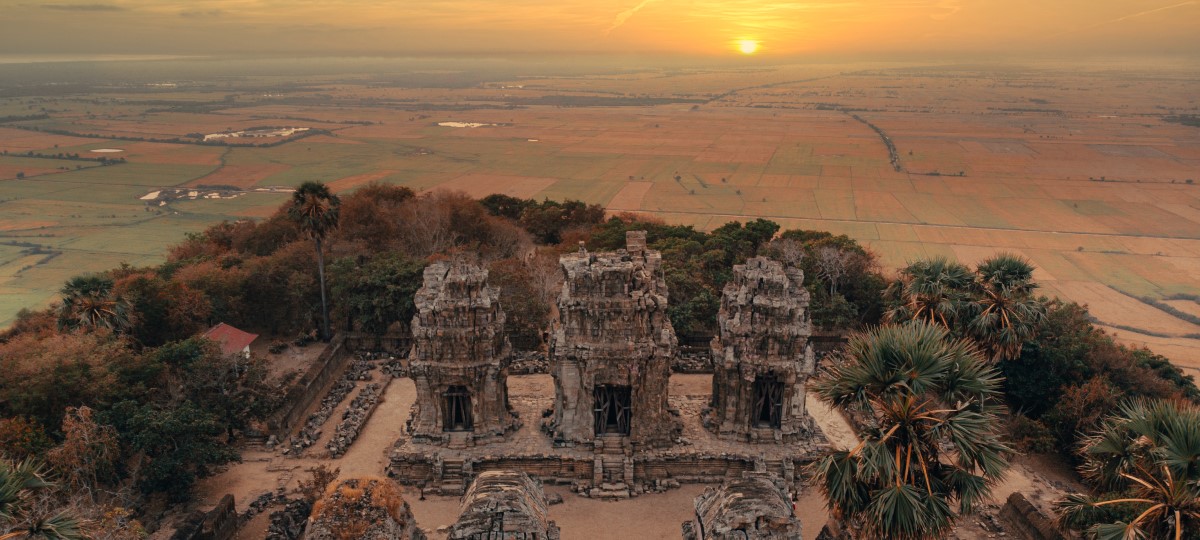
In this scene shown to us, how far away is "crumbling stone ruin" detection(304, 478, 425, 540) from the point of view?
11.7 m

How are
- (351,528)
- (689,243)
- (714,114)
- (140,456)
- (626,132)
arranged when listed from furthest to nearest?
(714,114) < (626,132) < (689,243) < (140,456) < (351,528)

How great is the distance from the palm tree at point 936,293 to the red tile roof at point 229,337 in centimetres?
2495

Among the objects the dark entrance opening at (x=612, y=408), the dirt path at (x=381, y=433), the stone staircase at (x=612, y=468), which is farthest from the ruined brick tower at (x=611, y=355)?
the dirt path at (x=381, y=433)

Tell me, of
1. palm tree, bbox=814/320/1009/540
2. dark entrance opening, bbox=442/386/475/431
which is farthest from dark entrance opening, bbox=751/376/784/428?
dark entrance opening, bbox=442/386/475/431

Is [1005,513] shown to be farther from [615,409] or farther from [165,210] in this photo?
[165,210]

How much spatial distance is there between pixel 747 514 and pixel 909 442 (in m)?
3.20

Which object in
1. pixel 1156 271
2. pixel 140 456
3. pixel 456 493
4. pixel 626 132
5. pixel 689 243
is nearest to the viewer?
pixel 140 456

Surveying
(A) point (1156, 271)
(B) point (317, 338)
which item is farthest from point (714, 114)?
(B) point (317, 338)

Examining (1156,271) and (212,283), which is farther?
(1156,271)

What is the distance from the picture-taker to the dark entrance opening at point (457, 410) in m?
20.2

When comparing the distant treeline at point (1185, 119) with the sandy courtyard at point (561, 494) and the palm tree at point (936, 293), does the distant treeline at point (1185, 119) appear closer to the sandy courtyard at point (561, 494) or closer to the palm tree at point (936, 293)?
the palm tree at point (936, 293)

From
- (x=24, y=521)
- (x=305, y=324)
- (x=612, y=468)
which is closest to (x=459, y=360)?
(x=612, y=468)

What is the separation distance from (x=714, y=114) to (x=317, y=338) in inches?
6000

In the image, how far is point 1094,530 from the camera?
35.1ft
